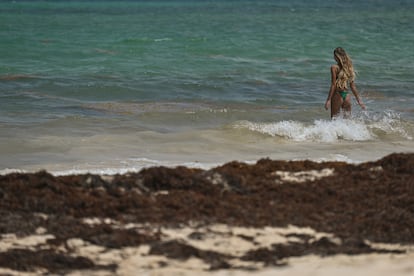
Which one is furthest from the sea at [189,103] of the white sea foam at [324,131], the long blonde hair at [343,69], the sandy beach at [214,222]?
the sandy beach at [214,222]

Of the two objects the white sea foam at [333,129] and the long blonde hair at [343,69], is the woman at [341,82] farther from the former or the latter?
the white sea foam at [333,129]

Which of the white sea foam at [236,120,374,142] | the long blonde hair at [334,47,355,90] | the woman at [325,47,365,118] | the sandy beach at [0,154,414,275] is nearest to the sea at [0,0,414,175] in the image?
the white sea foam at [236,120,374,142]

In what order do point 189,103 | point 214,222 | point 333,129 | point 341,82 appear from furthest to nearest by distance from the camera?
point 189,103, point 333,129, point 341,82, point 214,222

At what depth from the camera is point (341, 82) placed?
1288cm

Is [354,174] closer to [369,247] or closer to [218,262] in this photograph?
[369,247]

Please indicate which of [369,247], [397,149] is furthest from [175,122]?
[369,247]

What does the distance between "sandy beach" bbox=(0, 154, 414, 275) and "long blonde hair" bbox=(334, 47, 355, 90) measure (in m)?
4.60

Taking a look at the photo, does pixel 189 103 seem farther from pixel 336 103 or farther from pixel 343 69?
pixel 343 69

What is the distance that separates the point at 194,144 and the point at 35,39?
22805 mm

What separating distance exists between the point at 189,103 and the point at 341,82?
5.02 metres

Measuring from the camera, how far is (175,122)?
14.7 m

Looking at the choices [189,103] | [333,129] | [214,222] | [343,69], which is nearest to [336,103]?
[333,129]

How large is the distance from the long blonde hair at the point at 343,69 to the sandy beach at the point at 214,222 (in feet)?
15.1

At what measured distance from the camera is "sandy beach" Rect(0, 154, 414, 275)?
595cm
